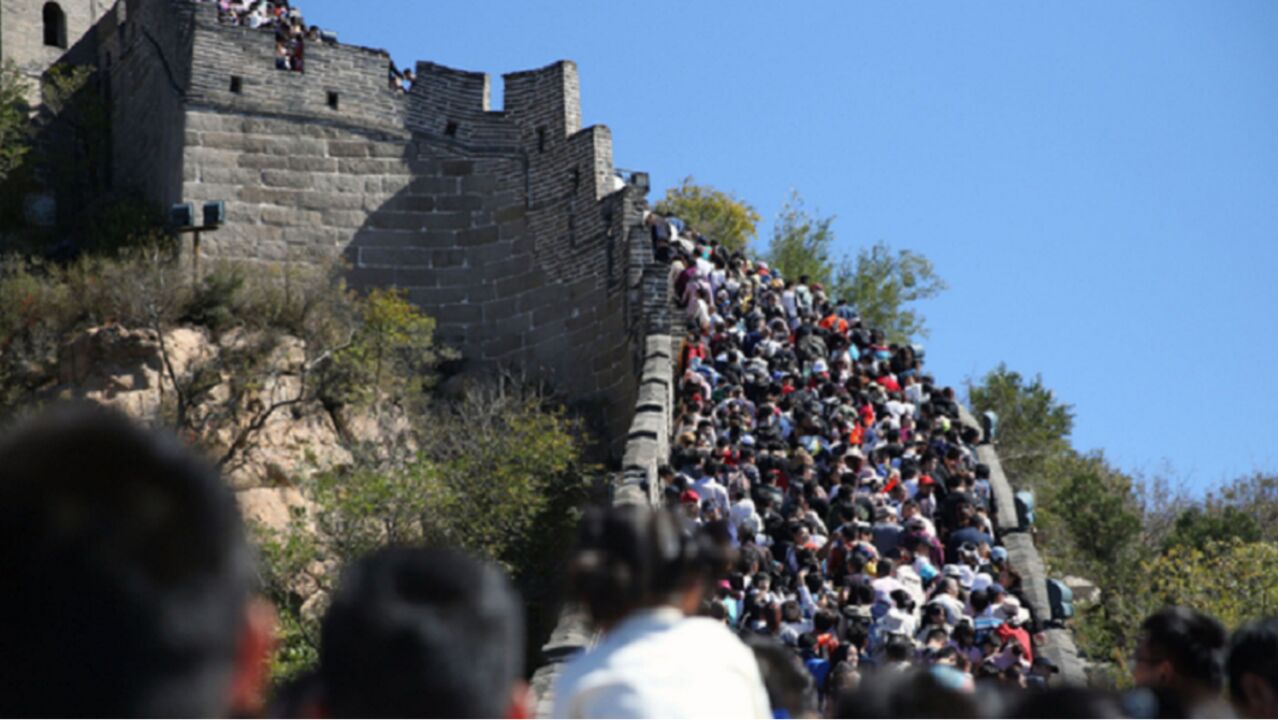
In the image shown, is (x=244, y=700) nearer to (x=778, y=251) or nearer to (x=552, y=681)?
(x=552, y=681)

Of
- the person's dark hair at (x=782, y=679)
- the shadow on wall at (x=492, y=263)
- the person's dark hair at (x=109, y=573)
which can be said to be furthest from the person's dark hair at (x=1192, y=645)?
the shadow on wall at (x=492, y=263)

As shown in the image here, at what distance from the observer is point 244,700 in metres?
2.64

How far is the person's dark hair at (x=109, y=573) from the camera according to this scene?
2439 mm

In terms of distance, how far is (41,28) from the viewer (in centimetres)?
3691

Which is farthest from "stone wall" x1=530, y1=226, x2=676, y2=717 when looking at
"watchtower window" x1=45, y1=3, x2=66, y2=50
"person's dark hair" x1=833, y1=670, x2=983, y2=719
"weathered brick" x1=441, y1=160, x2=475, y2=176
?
"watchtower window" x1=45, y1=3, x2=66, y2=50

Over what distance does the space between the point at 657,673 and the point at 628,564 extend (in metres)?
0.29

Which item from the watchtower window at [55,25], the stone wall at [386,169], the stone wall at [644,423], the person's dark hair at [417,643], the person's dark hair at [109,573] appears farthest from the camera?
the watchtower window at [55,25]

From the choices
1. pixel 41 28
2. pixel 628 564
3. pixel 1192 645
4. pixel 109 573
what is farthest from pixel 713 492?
pixel 41 28

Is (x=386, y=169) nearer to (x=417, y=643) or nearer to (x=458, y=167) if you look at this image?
(x=458, y=167)

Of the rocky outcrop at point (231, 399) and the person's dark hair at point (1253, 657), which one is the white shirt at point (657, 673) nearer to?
the person's dark hair at point (1253, 657)

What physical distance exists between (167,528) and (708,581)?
2.52 m

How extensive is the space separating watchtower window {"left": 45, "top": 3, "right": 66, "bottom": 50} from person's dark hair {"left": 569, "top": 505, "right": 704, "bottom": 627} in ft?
114

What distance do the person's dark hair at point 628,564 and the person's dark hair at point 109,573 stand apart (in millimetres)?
2110

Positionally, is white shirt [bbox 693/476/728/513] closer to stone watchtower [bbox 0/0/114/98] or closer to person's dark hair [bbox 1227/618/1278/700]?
person's dark hair [bbox 1227/618/1278/700]
